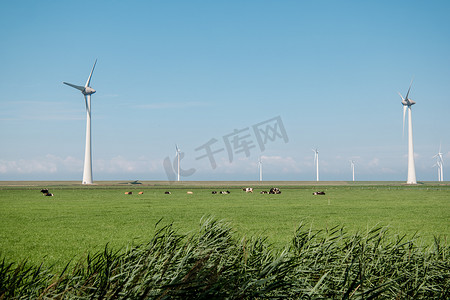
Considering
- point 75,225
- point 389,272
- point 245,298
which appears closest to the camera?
point 245,298

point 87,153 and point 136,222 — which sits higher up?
point 87,153

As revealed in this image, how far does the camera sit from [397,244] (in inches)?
352

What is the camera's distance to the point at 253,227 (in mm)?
24453

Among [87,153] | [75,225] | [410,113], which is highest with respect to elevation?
[410,113]

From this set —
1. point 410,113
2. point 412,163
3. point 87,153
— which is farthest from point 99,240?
point 412,163

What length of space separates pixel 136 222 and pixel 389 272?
2289cm

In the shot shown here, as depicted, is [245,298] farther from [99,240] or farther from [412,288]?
[99,240]

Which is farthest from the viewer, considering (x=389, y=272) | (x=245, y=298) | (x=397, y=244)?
(x=397, y=244)

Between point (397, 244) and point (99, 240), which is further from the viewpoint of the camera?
point (99, 240)

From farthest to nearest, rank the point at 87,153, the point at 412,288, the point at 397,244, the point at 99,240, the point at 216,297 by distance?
the point at 87,153 → the point at 99,240 → the point at 397,244 → the point at 412,288 → the point at 216,297

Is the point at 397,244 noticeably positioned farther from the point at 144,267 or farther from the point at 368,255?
the point at 144,267

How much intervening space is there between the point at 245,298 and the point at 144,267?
1893 millimetres

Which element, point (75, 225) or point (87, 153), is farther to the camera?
point (87, 153)

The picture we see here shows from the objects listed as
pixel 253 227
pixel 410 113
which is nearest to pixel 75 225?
pixel 253 227
